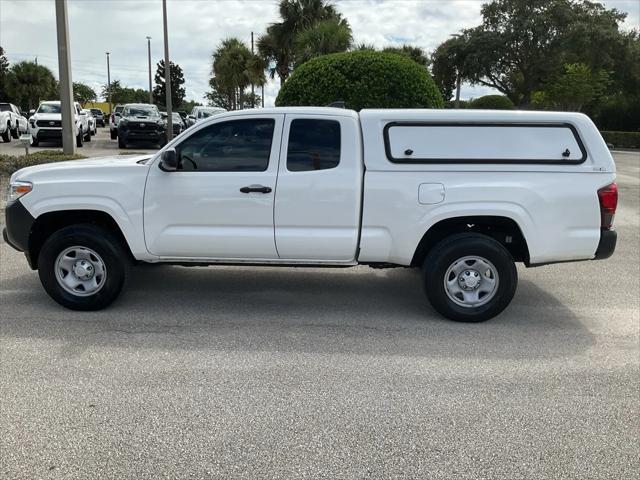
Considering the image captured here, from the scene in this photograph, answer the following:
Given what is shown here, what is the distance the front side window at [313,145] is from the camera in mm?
5215

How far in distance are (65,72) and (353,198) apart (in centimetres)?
1220

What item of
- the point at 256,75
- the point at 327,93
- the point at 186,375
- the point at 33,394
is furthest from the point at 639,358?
the point at 256,75

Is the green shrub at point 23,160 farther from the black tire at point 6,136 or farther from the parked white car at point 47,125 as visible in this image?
the black tire at point 6,136

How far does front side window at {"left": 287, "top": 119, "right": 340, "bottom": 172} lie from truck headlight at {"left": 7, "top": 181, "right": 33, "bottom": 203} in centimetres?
238

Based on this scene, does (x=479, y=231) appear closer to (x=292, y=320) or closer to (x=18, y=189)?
(x=292, y=320)

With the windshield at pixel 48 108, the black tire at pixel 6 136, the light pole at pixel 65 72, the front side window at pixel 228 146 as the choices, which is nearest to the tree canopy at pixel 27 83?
the black tire at pixel 6 136

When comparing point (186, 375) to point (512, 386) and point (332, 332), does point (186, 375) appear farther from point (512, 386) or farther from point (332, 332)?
point (512, 386)

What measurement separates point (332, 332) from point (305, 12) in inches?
1061

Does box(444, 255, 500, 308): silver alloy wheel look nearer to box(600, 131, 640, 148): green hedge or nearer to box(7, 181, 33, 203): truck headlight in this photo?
box(7, 181, 33, 203): truck headlight

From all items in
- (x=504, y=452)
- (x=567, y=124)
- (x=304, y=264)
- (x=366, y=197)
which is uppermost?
(x=567, y=124)

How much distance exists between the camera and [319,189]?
514 centimetres

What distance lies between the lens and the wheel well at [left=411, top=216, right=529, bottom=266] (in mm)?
5238

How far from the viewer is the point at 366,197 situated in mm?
5125

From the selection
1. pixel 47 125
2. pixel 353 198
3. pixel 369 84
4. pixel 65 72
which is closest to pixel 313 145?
pixel 353 198
